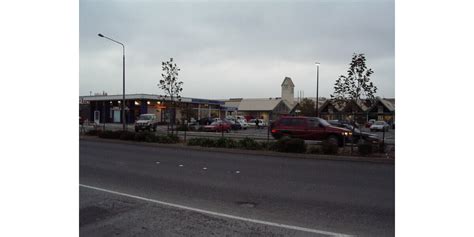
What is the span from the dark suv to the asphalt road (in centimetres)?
555

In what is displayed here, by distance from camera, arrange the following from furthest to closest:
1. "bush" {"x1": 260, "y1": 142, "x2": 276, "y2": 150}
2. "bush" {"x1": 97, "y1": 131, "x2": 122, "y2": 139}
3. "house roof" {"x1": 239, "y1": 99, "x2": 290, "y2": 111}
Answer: "house roof" {"x1": 239, "y1": 99, "x2": 290, "y2": 111}, "bush" {"x1": 97, "y1": 131, "x2": 122, "y2": 139}, "bush" {"x1": 260, "y1": 142, "x2": 276, "y2": 150}

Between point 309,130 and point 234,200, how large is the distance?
11.2 m

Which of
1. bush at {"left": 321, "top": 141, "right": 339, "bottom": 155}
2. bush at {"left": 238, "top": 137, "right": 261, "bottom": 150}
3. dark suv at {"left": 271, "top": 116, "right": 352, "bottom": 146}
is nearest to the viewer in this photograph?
bush at {"left": 321, "top": 141, "right": 339, "bottom": 155}

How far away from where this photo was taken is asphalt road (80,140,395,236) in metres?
4.39

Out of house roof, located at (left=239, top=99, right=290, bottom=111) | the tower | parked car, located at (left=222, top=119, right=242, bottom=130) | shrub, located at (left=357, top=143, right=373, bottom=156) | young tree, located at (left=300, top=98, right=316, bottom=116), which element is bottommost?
shrub, located at (left=357, top=143, right=373, bottom=156)

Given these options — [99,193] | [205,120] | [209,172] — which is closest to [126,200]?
[99,193]

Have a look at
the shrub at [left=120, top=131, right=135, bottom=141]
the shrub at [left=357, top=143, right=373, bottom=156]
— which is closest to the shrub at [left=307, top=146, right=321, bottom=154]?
the shrub at [left=357, top=143, right=373, bottom=156]

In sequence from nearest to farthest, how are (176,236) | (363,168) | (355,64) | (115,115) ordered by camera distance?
(176,236) → (363,168) → (355,64) → (115,115)

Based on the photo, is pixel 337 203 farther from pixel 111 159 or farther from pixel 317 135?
pixel 317 135

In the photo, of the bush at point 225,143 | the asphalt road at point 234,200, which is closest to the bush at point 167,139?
the bush at point 225,143

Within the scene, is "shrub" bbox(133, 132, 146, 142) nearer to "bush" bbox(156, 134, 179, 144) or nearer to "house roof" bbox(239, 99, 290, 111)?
"bush" bbox(156, 134, 179, 144)

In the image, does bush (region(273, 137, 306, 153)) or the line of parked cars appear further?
the line of parked cars

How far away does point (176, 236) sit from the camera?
13.2 feet

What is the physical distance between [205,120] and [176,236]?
114 ft
